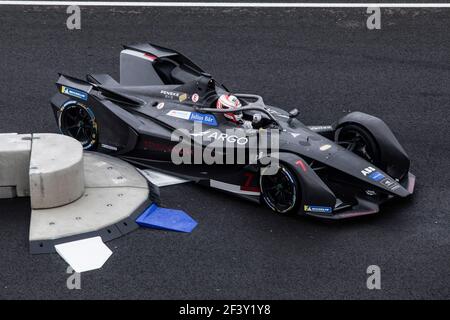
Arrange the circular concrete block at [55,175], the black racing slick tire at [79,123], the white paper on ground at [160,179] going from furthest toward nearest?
1. the black racing slick tire at [79,123]
2. the white paper on ground at [160,179]
3. the circular concrete block at [55,175]

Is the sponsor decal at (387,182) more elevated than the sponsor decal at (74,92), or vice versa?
the sponsor decal at (74,92)

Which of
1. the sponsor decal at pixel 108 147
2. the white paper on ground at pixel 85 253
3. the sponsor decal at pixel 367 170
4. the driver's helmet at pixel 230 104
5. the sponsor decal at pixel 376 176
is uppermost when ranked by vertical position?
the driver's helmet at pixel 230 104

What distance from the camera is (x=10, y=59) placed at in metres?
15.6

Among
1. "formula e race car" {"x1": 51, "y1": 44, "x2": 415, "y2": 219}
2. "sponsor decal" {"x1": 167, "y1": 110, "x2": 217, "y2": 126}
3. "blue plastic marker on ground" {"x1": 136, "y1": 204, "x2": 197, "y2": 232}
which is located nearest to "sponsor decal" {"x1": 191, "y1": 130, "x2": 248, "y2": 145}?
"formula e race car" {"x1": 51, "y1": 44, "x2": 415, "y2": 219}

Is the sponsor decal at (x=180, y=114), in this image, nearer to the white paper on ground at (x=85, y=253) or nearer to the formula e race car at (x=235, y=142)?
the formula e race car at (x=235, y=142)

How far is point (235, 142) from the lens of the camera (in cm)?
1130

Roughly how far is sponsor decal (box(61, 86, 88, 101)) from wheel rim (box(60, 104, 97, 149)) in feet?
0.46

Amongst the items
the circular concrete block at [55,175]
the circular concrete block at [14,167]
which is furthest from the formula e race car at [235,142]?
the circular concrete block at [14,167]

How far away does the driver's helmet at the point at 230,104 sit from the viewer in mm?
11719

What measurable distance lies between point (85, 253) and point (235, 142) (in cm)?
253

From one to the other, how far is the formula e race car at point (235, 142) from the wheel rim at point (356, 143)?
13 mm

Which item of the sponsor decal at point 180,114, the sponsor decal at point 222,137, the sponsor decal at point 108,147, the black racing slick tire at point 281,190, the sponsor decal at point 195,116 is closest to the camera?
the black racing slick tire at point 281,190
